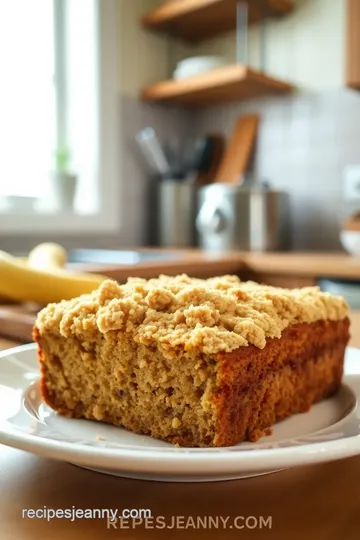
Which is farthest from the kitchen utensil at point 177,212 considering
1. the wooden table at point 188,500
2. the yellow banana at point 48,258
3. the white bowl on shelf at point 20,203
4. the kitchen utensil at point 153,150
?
the wooden table at point 188,500

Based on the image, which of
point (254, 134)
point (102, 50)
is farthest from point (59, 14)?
point (254, 134)

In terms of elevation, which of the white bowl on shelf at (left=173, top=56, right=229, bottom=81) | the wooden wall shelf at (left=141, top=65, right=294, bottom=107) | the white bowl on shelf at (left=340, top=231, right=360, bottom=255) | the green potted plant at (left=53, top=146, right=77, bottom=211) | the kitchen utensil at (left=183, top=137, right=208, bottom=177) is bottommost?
the white bowl on shelf at (left=340, top=231, right=360, bottom=255)

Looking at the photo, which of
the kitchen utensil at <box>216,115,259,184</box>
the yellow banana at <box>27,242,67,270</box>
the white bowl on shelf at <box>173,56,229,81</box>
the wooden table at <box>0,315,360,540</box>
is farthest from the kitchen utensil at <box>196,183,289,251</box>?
the wooden table at <box>0,315,360,540</box>

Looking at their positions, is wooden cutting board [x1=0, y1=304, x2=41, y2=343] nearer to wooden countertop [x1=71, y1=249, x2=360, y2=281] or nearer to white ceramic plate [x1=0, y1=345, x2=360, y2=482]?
white ceramic plate [x1=0, y1=345, x2=360, y2=482]

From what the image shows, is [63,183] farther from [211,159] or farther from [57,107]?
[211,159]

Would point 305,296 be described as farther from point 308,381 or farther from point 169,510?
point 169,510

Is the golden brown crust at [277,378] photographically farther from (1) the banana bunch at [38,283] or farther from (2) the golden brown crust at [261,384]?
(1) the banana bunch at [38,283]
